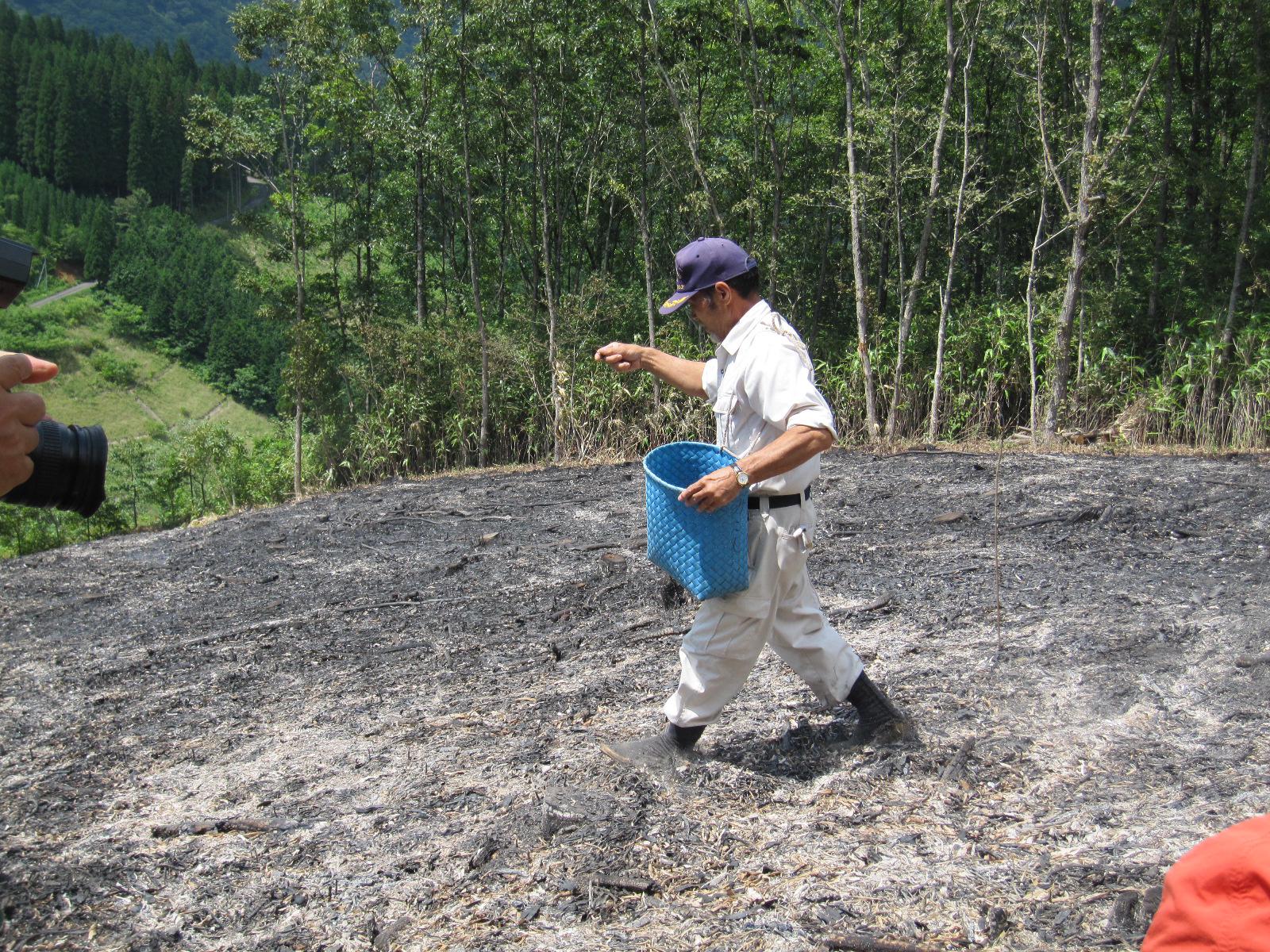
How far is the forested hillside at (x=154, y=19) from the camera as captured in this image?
143625 millimetres

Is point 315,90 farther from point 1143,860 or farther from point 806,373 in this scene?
point 1143,860

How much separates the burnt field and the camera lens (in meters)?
1.31

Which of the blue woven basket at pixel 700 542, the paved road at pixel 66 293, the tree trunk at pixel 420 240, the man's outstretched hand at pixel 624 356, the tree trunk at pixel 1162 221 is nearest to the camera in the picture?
the blue woven basket at pixel 700 542

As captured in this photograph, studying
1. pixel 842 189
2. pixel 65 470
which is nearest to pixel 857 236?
pixel 842 189

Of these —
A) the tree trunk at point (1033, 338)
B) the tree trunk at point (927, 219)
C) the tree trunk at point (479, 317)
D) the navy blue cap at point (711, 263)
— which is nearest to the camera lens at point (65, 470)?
the navy blue cap at point (711, 263)

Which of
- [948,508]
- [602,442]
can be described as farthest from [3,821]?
[602,442]

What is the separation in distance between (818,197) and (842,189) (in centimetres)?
305

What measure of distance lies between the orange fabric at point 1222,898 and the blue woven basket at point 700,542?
1604 millimetres

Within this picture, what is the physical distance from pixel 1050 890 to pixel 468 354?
387 inches

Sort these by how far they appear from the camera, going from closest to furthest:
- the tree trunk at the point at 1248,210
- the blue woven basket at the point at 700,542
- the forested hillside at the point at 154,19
Result: the blue woven basket at the point at 700,542 < the tree trunk at the point at 1248,210 < the forested hillside at the point at 154,19

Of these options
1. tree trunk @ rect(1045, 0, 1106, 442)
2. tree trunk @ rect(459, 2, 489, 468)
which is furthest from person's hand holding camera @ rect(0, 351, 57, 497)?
tree trunk @ rect(459, 2, 489, 468)

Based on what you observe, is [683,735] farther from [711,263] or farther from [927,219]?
[927,219]

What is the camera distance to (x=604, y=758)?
3.27 metres

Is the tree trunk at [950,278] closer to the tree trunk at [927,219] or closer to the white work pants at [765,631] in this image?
the tree trunk at [927,219]
